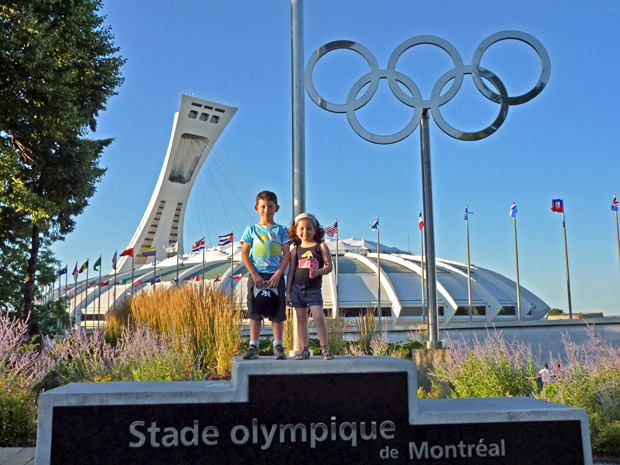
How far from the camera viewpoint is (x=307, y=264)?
18.5 ft

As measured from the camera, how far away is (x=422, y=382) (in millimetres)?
10062

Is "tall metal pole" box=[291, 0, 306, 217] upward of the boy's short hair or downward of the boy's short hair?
upward

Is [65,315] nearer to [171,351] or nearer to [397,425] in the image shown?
[171,351]

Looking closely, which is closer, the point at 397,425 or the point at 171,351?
the point at 397,425

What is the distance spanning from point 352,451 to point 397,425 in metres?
0.46

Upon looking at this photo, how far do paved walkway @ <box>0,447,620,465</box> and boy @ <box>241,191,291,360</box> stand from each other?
284 cm

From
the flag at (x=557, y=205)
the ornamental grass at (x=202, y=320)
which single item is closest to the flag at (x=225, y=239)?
the flag at (x=557, y=205)

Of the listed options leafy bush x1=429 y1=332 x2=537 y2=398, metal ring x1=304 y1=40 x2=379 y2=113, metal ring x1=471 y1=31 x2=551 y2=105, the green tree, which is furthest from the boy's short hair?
the green tree

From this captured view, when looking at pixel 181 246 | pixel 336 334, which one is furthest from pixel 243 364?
pixel 181 246

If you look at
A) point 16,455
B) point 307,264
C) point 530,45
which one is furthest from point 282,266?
point 530,45

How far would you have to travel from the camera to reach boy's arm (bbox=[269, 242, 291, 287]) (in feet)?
18.5

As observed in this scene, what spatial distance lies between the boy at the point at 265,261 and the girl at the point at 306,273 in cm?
10

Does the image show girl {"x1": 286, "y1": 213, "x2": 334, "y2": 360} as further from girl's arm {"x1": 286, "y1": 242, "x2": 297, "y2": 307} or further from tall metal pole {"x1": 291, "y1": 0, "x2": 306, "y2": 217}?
tall metal pole {"x1": 291, "y1": 0, "x2": 306, "y2": 217}

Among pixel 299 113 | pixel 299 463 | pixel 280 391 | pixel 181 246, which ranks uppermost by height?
pixel 181 246
